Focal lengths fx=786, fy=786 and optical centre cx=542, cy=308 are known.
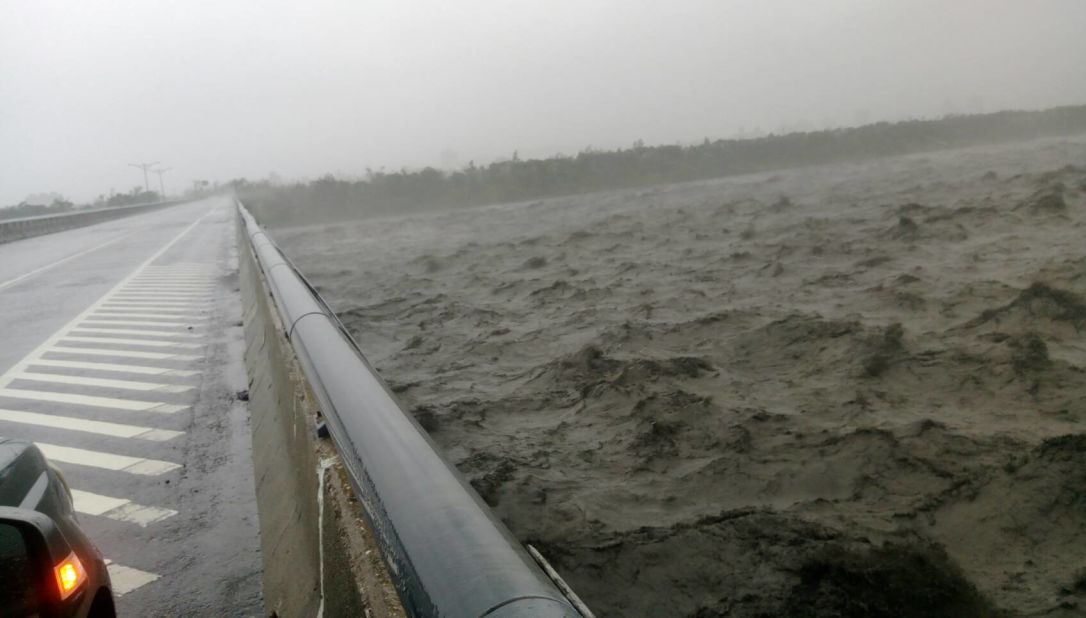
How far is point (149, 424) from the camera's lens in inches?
252

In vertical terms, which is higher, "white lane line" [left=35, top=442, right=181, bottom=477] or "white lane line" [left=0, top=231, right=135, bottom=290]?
"white lane line" [left=0, top=231, right=135, bottom=290]

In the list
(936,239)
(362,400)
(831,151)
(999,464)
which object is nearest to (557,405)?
(999,464)

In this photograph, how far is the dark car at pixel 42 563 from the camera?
193cm

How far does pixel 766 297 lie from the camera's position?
9234 mm

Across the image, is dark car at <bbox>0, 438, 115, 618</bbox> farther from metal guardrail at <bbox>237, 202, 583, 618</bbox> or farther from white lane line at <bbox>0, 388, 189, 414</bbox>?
white lane line at <bbox>0, 388, 189, 414</bbox>

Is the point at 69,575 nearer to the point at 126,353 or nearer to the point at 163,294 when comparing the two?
the point at 126,353

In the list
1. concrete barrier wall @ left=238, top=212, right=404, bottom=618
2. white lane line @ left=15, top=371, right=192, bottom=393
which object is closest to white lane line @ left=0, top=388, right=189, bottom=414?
white lane line @ left=15, top=371, right=192, bottom=393

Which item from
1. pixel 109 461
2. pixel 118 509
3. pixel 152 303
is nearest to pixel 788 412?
pixel 118 509

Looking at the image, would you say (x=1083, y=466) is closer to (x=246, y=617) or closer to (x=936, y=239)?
(x=246, y=617)

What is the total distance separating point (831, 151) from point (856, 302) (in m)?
33.7

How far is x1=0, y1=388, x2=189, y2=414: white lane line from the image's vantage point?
684cm

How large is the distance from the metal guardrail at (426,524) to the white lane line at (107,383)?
5217 mm

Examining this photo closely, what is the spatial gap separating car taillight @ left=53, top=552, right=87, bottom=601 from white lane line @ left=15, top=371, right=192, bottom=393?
5569mm

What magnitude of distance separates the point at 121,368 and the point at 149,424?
258 centimetres
